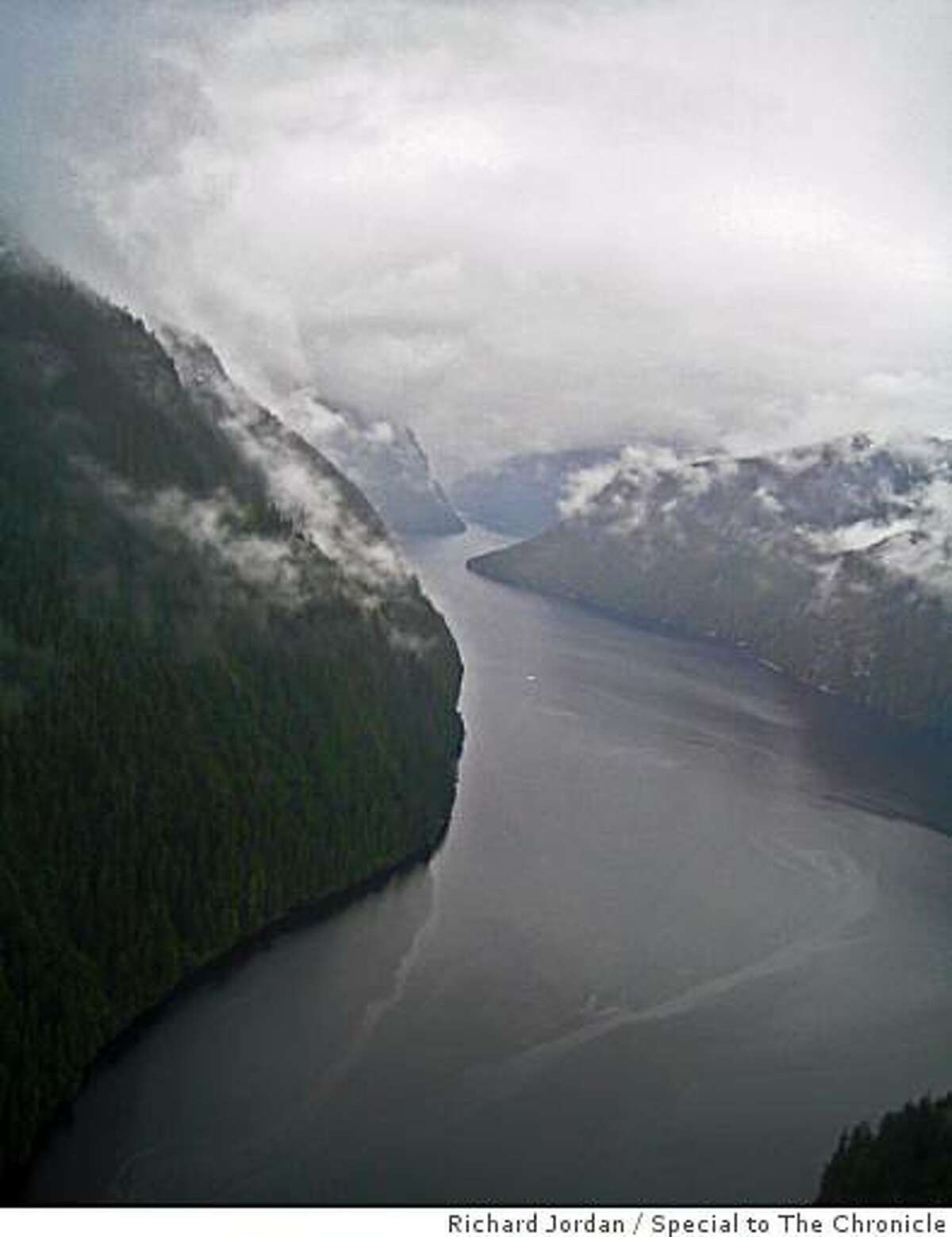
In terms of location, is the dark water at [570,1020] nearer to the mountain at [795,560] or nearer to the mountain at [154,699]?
the mountain at [154,699]

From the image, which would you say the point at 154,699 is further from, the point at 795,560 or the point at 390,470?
the point at 390,470

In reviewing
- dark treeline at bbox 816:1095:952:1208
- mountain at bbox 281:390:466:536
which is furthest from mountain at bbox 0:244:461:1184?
mountain at bbox 281:390:466:536

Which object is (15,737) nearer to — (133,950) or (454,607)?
(133,950)

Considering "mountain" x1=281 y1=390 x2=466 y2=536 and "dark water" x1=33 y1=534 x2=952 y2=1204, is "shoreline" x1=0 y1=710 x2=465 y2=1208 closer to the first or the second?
"dark water" x1=33 y1=534 x2=952 y2=1204

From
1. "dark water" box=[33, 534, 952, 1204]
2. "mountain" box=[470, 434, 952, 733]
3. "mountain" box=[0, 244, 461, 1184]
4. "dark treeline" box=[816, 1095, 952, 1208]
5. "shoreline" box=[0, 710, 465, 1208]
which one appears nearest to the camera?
"dark treeline" box=[816, 1095, 952, 1208]

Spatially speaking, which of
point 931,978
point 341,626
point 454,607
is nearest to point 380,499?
point 454,607

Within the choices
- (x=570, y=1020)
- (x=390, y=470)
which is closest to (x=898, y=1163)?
(x=570, y=1020)

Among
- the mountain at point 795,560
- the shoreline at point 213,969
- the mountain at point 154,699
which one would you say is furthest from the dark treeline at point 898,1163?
the mountain at point 795,560
